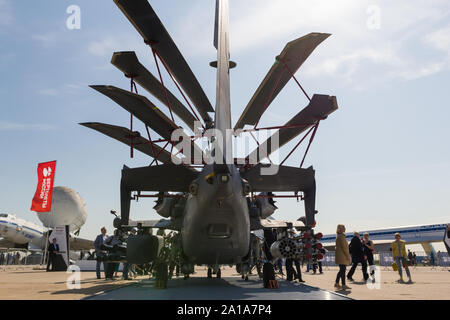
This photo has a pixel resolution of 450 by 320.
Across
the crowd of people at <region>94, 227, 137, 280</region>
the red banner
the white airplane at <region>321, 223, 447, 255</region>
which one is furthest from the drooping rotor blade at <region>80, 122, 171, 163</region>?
the white airplane at <region>321, 223, 447, 255</region>

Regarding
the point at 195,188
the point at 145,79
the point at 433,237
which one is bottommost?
the point at 433,237

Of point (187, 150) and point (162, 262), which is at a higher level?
point (187, 150)

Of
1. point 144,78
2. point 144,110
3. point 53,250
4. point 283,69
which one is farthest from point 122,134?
point 53,250

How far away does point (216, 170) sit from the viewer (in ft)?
21.4

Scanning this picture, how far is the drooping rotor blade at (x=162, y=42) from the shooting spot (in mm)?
8188

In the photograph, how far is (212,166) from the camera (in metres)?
6.86

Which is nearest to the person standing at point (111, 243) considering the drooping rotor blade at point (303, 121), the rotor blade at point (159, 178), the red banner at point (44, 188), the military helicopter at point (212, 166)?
the military helicopter at point (212, 166)

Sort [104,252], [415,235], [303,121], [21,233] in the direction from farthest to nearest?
[415,235]
[21,233]
[104,252]
[303,121]

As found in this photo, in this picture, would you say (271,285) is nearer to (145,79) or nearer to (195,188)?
(195,188)

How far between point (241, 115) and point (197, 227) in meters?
6.55

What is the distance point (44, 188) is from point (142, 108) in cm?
2048

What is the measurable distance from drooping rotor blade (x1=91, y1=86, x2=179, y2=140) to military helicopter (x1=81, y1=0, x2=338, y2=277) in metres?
0.03

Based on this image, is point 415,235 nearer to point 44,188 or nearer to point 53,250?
point 53,250
